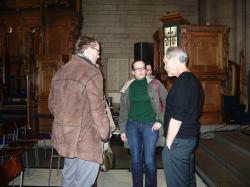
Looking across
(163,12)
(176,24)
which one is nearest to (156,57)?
(176,24)

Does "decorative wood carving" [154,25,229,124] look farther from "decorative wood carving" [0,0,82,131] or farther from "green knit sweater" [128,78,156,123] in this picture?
"decorative wood carving" [0,0,82,131]

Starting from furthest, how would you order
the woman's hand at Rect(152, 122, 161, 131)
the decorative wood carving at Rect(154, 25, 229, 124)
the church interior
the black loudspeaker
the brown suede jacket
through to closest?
the black loudspeaker → the decorative wood carving at Rect(154, 25, 229, 124) → the church interior → the woman's hand at Rect(152, 122, 161, 131) → the brown suede jacket

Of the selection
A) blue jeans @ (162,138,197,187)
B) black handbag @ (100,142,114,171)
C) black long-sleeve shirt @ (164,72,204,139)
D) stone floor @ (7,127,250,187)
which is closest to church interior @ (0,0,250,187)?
stone floor @ (7,127,250,187)

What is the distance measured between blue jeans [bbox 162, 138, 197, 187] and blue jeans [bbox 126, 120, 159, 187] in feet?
2.36

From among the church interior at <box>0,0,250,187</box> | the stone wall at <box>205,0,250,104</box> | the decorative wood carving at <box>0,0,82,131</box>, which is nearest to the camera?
the church interior at <box>0,0,250,187</box>

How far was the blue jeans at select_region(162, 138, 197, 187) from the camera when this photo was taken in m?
2.37

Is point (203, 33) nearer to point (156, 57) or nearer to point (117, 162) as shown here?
point (156, 57)

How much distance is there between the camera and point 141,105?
10.5ft

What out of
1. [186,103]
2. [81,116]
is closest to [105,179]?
[81,116]

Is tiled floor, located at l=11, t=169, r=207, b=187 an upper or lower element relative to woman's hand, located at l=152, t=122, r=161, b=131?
lower

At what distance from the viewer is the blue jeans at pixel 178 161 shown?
2371mm

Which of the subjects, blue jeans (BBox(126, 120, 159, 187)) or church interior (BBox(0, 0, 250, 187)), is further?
church interior (BBox(0, 0, 250, 187))

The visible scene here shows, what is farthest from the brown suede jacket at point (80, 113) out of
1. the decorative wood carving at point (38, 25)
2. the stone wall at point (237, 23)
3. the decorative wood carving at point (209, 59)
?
the decorative wood carving at point (38, 25)

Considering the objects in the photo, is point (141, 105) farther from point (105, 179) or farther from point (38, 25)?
point (38, 25)
